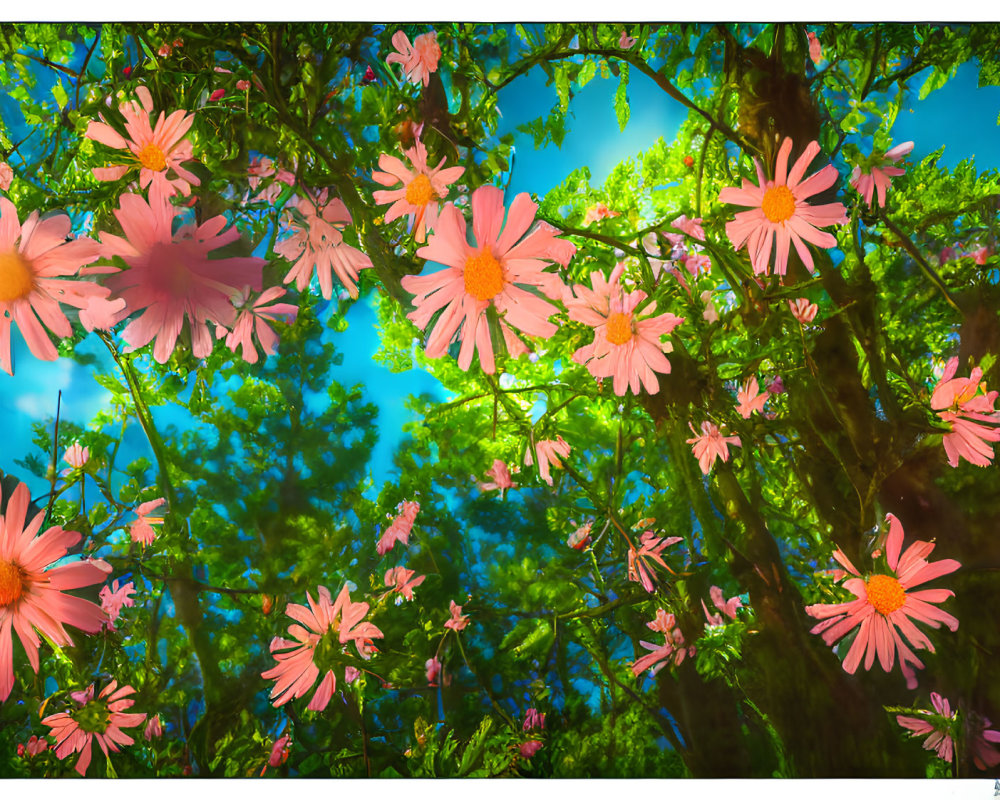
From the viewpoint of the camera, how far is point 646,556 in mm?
893

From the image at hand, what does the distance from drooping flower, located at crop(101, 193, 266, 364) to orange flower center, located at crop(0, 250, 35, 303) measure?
0.12 metres

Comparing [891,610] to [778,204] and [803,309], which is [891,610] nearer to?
[803,309]

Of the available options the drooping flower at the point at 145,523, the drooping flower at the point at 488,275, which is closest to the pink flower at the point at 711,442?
the drooping flower at the point at 488,275

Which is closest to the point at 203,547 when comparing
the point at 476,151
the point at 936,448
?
the point at 476,151

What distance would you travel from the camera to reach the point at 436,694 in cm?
89

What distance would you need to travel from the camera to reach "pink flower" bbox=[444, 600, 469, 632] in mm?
890

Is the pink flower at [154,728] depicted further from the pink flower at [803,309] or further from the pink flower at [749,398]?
the pink flower at [803,309]

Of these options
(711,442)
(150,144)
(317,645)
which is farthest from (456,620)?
(150,144)

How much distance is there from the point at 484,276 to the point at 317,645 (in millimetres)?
603

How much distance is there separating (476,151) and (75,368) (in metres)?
0.69

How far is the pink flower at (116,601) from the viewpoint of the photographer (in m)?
0.88

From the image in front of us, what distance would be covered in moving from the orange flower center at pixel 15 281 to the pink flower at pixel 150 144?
18 cm

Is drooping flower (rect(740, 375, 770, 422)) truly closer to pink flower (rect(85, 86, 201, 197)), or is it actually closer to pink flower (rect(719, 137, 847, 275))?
pink flower (rect(719, 137, 847, 275))
